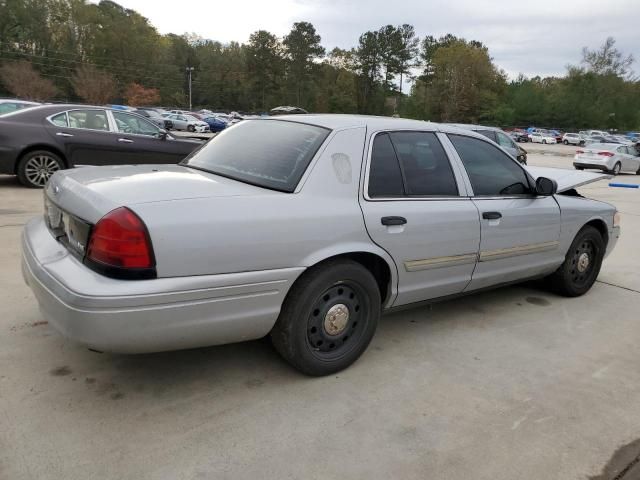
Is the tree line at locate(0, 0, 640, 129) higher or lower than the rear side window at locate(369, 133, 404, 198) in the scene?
higher

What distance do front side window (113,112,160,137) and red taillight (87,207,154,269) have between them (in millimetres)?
6766

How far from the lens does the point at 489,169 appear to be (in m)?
3.95

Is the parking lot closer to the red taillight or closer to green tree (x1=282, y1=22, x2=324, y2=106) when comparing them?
the red taillight

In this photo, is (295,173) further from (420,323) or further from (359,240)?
(420,323)

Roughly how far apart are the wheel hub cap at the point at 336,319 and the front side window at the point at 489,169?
1.40m

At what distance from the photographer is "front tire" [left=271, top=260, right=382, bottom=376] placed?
2826mm

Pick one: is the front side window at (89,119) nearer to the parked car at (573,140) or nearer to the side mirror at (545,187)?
the side mirror at (545,187)

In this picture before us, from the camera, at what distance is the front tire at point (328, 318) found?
283 centimetres

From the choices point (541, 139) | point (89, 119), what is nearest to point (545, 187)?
point (89, 119)

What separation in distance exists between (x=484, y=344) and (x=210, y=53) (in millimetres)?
104280

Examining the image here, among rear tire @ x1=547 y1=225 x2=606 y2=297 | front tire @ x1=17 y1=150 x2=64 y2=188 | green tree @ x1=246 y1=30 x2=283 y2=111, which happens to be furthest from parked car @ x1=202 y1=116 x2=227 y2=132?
green tree @ x1=246 y1=30 x2=283 y2=111

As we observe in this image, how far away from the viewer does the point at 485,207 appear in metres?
3.71

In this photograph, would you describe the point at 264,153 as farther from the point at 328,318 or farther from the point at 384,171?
the point at 328,318

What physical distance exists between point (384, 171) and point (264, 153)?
76 cm
